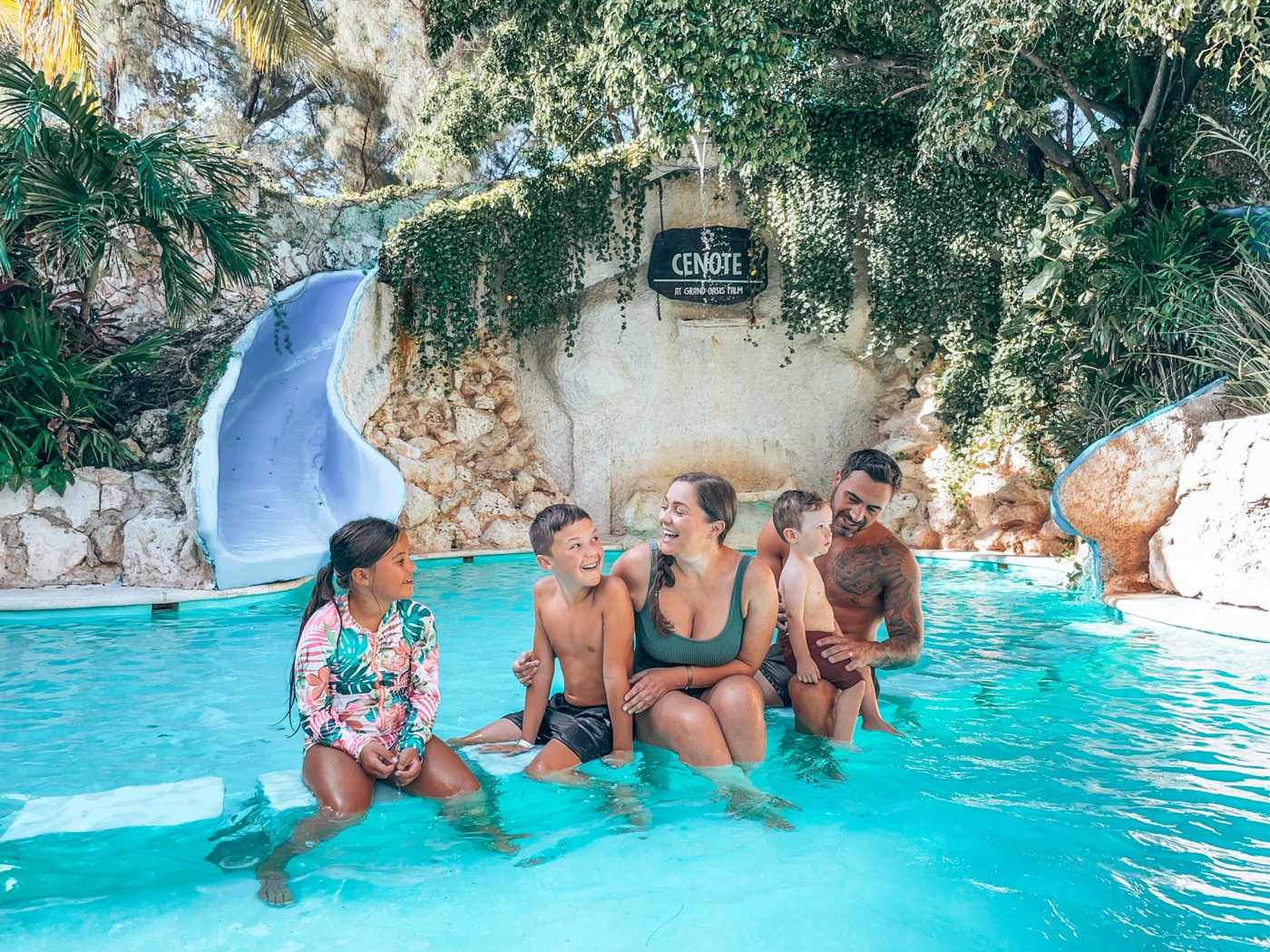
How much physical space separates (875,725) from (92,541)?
20.6ft

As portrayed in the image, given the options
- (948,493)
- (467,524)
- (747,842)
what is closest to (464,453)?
(467,524)

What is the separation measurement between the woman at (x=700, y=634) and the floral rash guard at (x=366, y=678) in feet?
2.12

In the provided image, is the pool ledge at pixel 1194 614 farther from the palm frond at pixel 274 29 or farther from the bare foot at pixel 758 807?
the palm frond at pixel 274 29

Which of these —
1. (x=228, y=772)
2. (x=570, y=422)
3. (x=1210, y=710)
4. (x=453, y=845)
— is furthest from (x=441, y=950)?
(x=570, y=422)

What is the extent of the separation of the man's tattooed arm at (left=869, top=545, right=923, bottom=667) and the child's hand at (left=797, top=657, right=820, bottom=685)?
9.9 inches

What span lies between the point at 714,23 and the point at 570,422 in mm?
5430

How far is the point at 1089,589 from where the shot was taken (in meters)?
6.80

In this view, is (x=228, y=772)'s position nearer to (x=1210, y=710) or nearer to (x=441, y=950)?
(x=441, y=950)

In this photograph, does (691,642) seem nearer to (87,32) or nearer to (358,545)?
(358,545)

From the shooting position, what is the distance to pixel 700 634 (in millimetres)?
3166

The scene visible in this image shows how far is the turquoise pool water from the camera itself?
2.21 meters

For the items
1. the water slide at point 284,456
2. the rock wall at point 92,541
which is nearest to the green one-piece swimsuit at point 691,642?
the water slide at point 284,456

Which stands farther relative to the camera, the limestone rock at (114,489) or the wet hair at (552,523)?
the limestone rock at (114,489)

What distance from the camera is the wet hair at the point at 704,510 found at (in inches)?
119
